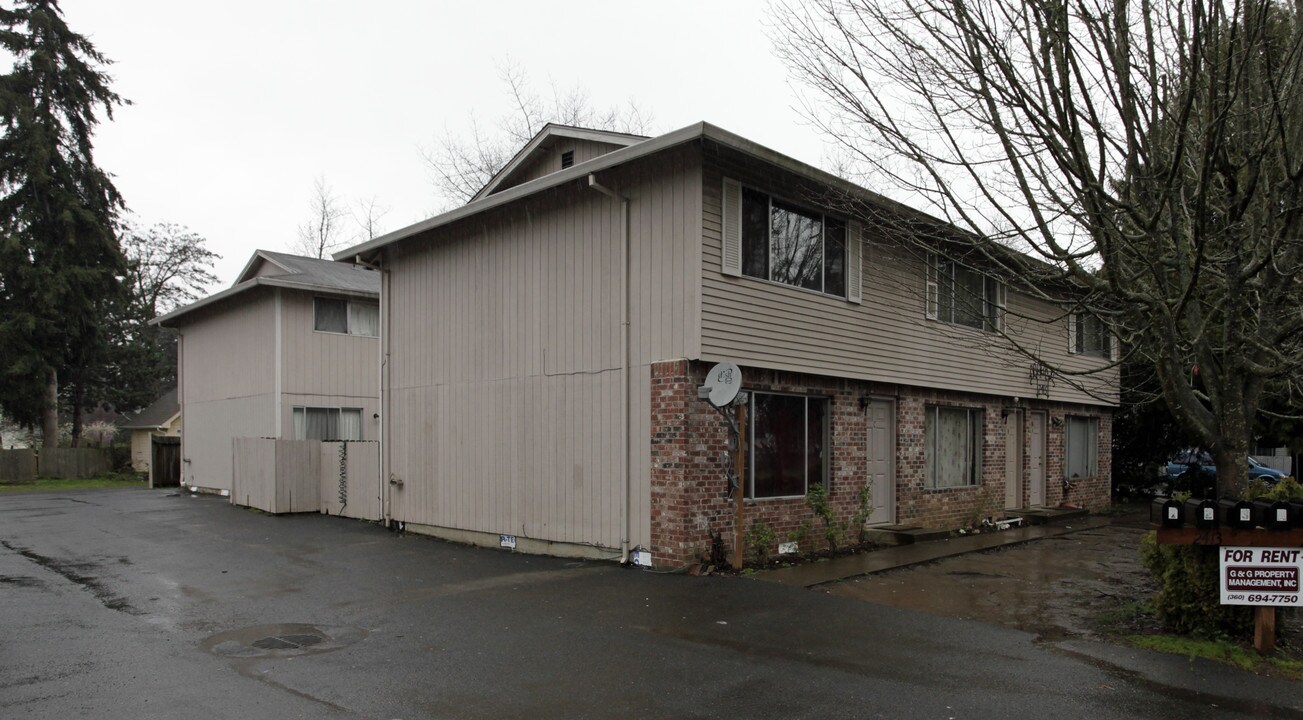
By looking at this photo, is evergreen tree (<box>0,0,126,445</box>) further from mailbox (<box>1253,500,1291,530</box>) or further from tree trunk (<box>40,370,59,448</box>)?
mailbox (<box>1253,500,1291,530</box>)

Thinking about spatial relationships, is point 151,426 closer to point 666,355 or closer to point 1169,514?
point 666,355

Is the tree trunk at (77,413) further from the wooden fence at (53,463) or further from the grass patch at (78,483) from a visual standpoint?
the grass patch at (78,483)

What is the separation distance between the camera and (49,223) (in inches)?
1220

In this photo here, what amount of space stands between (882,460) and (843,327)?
8.17 ft

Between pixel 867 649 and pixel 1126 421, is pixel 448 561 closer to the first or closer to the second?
pixel 867 649

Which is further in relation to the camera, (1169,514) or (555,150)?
(555,150)

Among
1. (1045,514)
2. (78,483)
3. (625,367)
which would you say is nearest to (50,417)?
(78,483)

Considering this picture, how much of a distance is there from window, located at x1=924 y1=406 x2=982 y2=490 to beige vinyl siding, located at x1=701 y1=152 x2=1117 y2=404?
0.51m

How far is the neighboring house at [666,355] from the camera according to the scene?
33.8 feet

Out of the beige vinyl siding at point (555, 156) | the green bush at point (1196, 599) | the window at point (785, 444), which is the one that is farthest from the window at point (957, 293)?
the green bush at point (1196, 599)

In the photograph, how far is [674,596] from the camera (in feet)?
29.2

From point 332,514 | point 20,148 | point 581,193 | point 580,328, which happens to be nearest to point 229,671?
point 580,328

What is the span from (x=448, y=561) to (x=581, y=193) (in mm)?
5386

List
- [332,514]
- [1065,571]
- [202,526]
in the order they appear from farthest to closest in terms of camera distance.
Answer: [332,514], [202,526], [1065,571]
